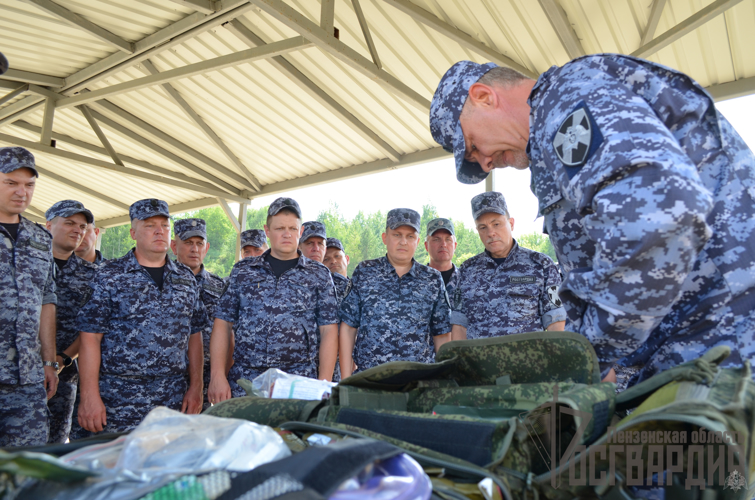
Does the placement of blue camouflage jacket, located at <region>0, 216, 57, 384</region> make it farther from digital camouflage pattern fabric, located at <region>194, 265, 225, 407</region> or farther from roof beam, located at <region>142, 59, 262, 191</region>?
roof beam, located at <region>142, 59, 262, 191</region>

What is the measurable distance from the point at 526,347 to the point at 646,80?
601 millimetres

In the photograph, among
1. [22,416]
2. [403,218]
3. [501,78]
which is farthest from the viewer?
[403,218]

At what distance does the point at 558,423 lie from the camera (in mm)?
845

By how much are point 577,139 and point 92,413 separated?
2.99m

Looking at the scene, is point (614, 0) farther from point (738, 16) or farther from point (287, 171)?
point (287, 171)

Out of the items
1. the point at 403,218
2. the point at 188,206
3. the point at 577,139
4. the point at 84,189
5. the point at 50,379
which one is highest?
the point at 84,189

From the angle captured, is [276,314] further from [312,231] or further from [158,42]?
[158,42]


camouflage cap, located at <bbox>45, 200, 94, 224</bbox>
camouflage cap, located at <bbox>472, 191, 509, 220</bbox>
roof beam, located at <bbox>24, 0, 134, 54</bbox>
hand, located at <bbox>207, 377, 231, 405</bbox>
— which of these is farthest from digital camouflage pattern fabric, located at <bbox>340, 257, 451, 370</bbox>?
roof beam, located at <bbox>24, 0, 134, 54</bbox>

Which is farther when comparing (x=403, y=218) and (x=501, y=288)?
(x=403, y=218)

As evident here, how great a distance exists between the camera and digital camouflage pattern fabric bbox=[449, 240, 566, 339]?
11.0 ft

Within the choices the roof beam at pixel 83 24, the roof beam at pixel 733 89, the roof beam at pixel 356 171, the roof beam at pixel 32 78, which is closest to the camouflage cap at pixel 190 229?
the roof beam at pixel 83 24

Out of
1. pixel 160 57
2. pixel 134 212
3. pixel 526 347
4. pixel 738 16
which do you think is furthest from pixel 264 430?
pixel 160 57

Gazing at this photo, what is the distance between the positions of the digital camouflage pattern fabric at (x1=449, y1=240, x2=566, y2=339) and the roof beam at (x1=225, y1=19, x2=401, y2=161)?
353 cm

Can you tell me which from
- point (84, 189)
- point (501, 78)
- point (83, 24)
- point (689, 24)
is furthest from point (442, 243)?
point (84, 189)
